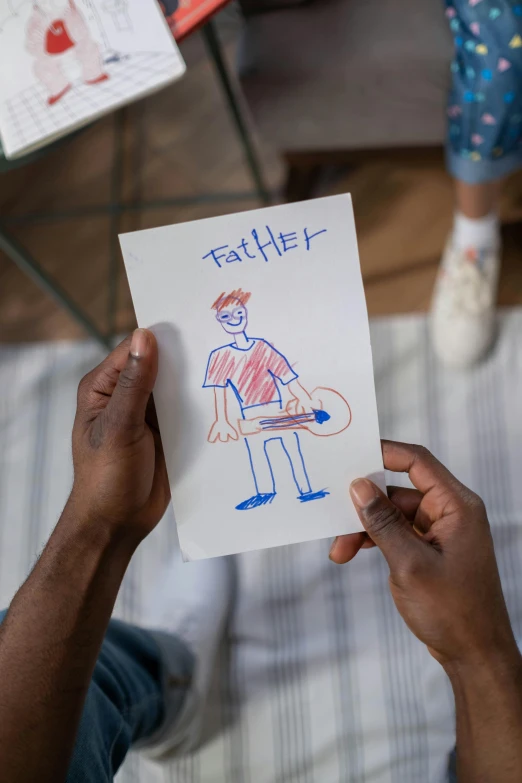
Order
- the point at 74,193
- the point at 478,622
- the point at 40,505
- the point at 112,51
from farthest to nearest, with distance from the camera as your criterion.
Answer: the point at 74,193 → the point at 40,505 → the point at 112,51 → the point at 478,622

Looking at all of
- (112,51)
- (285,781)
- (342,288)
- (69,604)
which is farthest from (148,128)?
(285,781)

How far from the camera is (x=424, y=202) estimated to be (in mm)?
1183

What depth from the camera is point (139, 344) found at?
57 centimetres

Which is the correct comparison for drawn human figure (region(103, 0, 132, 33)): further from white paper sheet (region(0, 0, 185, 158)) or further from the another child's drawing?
the another child's drawing

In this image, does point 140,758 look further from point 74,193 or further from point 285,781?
point 74,193

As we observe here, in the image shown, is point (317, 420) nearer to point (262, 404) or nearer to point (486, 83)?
point (262, 404)

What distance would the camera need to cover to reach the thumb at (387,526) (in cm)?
55

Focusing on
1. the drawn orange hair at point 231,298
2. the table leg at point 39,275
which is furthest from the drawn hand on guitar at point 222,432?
the table leg at point 39,275

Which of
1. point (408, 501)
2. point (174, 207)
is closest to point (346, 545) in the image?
point (408, 501)

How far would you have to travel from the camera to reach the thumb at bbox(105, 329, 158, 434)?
0.57 meters

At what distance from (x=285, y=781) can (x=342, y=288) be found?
0.63 meters

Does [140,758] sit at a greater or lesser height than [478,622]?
lesser

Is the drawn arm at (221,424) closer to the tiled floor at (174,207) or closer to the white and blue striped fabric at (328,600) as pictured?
the white and blue striped fabric at (328,600)

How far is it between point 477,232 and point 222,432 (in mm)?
598
